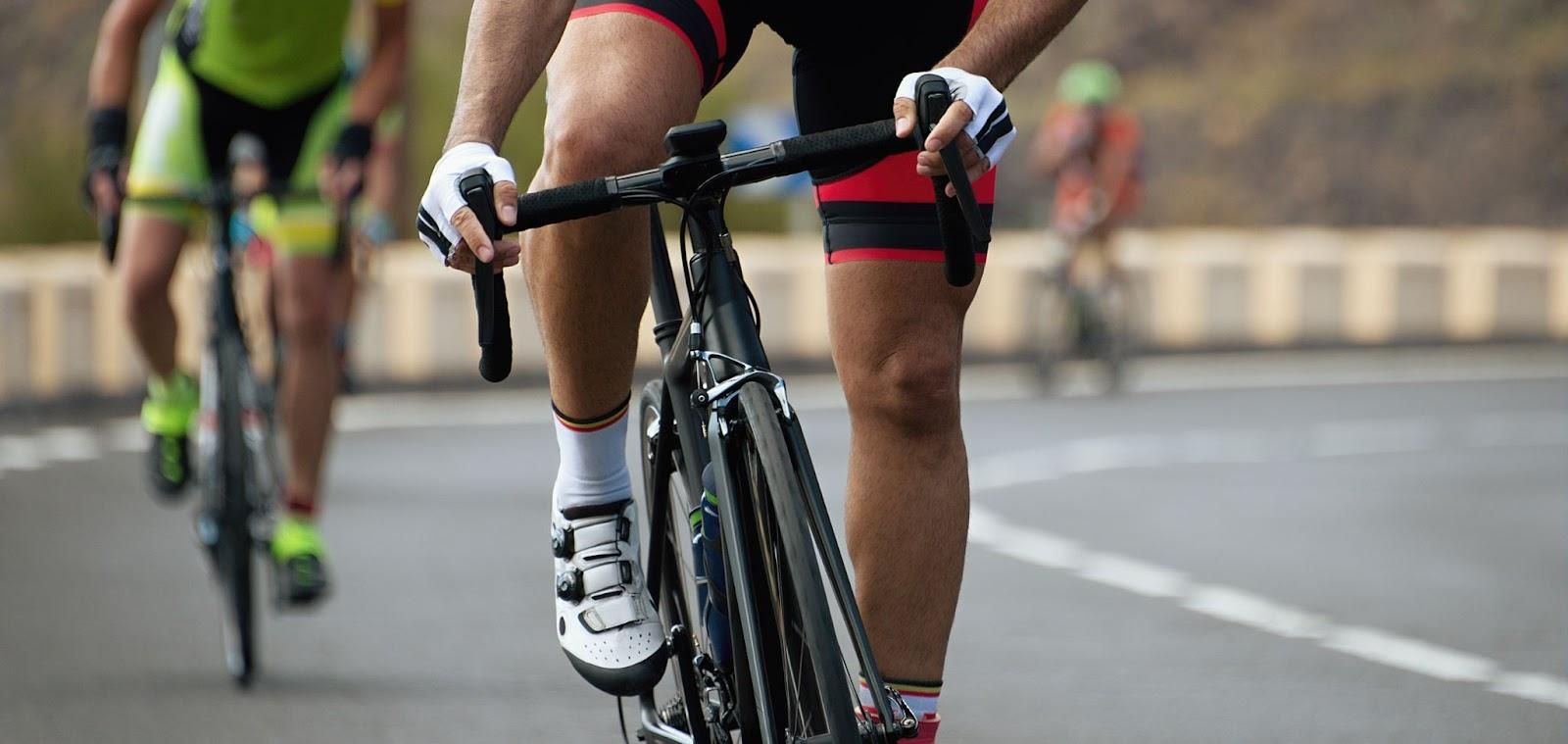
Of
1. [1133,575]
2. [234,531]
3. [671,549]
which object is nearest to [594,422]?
[671,549]

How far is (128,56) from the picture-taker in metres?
7.06

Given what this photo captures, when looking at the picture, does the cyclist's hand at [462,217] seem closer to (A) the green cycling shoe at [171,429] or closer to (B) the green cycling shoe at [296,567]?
(B) the green cycling shoe at [296,567]

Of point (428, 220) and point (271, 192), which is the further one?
point (271, 192)

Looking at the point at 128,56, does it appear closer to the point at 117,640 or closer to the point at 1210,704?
the point at 117,640

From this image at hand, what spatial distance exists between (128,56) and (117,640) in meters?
1.59

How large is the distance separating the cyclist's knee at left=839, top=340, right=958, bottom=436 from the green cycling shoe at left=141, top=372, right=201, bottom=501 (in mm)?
3551

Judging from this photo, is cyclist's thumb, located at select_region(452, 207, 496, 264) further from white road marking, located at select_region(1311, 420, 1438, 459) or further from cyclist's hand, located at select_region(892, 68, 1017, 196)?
white road marking, located at select_region(1311, 420, 1438, 459)

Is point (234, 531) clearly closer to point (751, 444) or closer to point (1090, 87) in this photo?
point (751, 444)

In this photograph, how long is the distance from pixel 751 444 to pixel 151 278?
411 centimetres

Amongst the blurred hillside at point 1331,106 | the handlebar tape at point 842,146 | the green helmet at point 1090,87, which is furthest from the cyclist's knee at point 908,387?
the blurred hillside at point 1331,106

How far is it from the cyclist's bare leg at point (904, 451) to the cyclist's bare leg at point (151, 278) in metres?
3.41

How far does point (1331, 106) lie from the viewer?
53.2 m

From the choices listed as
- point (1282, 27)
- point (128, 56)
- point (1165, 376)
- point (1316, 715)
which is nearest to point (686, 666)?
point (1316, 715)

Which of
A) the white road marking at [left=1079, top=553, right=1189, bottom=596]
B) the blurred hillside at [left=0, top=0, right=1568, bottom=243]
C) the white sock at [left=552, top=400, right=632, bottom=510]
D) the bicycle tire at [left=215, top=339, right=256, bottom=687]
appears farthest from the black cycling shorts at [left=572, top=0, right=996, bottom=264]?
the blurred hillside at [left=0, top=0, right=1568, bottom=243]
